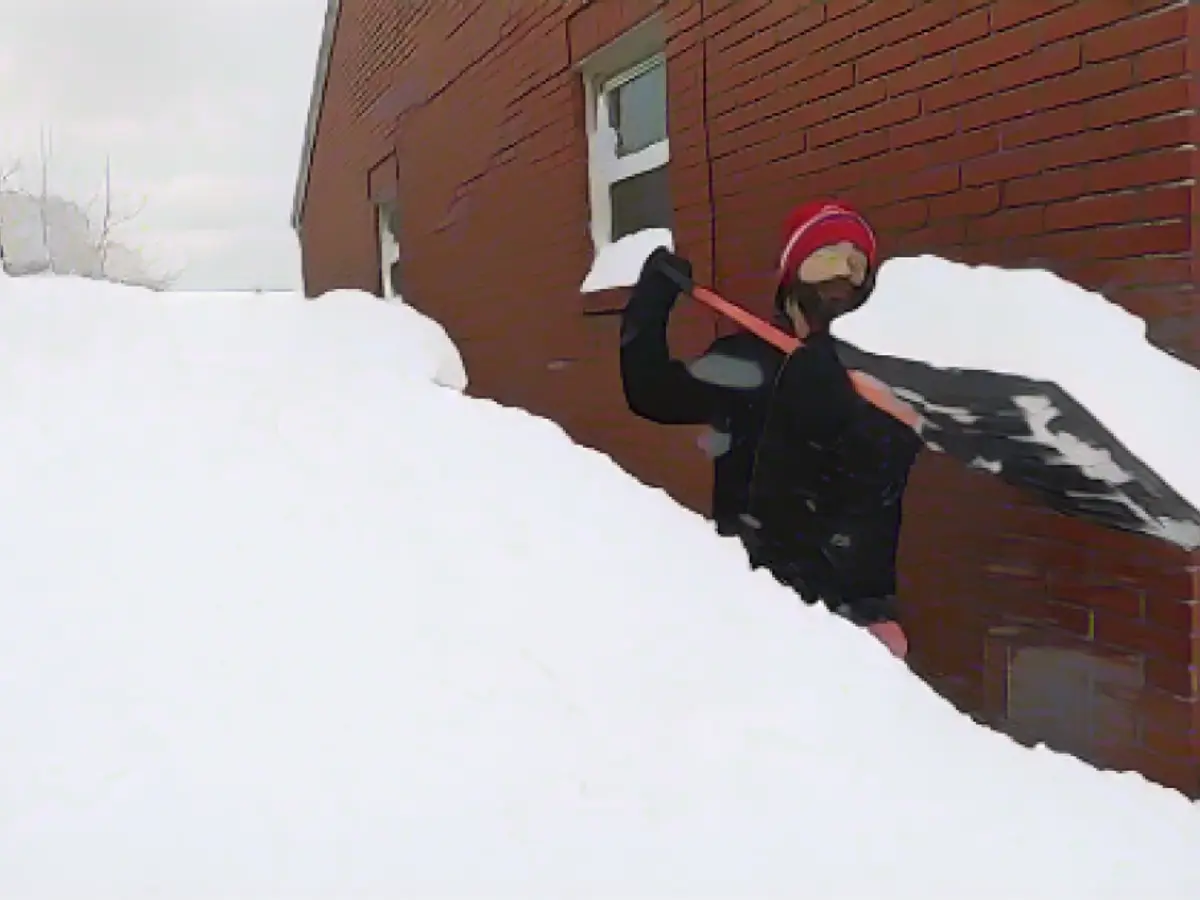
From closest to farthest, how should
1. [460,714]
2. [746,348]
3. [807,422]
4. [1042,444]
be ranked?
[460,714] < [1042,444] < [807,422] < [746,348]

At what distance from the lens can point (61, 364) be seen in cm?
459

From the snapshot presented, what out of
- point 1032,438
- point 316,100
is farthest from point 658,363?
point 316,100

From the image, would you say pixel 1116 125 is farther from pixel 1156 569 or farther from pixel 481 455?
pixel 481 455

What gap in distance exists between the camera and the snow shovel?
2389mm

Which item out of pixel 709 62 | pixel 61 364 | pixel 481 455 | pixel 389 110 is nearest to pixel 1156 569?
pixel 481 455

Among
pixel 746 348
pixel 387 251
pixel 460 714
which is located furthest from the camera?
pixel 387 251

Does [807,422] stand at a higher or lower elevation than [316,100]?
lower

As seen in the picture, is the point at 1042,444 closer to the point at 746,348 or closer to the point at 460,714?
the point at 746,348

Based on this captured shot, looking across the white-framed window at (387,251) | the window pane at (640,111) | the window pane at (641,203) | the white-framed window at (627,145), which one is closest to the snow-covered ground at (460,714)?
the window pane at (641,203)

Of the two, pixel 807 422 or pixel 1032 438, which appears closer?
pixel 1032 438

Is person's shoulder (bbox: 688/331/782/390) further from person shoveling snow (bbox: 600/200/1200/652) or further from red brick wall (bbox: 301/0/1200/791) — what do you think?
red brick wall (bbox: 301/0/1200/791)

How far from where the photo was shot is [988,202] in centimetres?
297

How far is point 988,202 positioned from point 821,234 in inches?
17.7

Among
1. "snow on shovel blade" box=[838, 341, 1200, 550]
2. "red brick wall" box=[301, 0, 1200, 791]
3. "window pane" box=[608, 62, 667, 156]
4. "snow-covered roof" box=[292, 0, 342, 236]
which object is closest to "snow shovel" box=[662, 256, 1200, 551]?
"snow on shovel blade" box=[838, 341, 1200, 550]
